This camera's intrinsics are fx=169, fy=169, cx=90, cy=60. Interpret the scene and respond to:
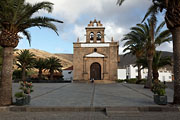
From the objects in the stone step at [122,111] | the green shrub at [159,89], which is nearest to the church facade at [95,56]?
the green shrub at [159,89]

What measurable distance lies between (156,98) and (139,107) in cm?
128

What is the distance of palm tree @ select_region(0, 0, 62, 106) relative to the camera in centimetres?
728

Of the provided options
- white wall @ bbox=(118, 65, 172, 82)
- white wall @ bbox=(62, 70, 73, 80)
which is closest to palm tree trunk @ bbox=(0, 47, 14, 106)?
white wall @ bbox=(62, 70, 73, 80)

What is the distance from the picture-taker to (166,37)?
15984 mm

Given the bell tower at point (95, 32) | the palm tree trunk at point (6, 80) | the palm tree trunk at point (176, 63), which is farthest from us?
the bell tower at point (95, 32)

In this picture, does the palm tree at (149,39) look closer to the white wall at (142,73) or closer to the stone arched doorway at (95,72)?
the stone arched doorway at (95,72)

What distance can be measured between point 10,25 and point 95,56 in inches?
863

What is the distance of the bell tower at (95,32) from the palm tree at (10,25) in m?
20.9

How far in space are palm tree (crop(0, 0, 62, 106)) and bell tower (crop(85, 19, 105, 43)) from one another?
68.6 feet

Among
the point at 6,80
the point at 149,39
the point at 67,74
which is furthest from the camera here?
the point at 67,74

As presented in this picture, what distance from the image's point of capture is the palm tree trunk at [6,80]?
7.25 m

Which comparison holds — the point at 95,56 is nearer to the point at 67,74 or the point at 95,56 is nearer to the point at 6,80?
the point at 67,74

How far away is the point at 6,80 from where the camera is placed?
738 centimetres

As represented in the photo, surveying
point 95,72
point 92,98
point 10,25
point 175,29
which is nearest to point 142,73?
point 95,72
